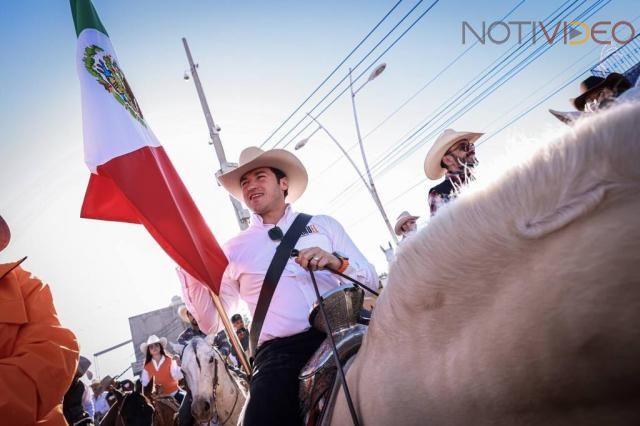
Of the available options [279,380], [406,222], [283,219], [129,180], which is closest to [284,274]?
[283,219]

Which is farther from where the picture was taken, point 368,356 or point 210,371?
point 210,371

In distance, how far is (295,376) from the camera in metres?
1.95

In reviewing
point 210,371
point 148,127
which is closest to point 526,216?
point 148,127

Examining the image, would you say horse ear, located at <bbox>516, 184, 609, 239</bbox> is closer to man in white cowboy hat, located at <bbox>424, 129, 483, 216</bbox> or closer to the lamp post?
man in white cowboy hat, located at <bbox>424, 129, 483, 216</bbox>

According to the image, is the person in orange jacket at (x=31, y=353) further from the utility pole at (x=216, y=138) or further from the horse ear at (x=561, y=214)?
the utility pole at (x=216, y=138)

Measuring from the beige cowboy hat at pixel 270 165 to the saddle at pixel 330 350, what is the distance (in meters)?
1.68

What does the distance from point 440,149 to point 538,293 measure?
451cm

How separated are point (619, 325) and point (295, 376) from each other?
165 cm

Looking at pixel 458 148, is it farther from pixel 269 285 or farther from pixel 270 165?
pixel 269 285

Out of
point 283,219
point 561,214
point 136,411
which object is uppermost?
point 283,219

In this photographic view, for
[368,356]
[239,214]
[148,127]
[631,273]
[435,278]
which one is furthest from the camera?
[239,214]

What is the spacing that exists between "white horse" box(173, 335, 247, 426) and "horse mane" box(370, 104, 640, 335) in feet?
14.3

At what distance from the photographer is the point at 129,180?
282 cm

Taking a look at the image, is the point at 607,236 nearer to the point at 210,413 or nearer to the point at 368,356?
the point at 368,356
